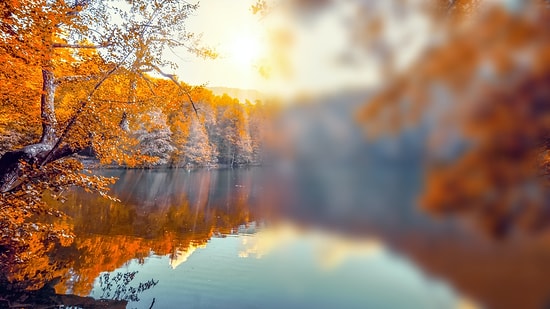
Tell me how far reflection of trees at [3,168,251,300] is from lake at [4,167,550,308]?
7cm

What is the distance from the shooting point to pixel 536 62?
142cm

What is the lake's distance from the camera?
11.4m

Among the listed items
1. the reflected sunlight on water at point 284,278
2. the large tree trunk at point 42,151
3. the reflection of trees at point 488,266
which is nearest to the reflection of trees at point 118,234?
the reflected sunlight on water at point 284,278

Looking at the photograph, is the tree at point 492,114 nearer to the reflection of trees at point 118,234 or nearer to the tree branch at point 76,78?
the tree branch at point 76,78

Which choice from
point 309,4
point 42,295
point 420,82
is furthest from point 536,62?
point 42,295

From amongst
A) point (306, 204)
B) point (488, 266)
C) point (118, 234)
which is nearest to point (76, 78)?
point (118, 234)

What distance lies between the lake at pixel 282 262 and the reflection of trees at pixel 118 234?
0.07 metres

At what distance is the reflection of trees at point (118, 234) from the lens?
442 inches

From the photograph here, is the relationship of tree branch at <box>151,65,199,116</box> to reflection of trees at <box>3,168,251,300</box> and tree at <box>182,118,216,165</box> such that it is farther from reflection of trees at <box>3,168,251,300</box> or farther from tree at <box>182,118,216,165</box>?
tree at <box>182,118,216,165</box>

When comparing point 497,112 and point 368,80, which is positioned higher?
point 368,80

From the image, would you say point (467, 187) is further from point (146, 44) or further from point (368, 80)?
point (146, 44)

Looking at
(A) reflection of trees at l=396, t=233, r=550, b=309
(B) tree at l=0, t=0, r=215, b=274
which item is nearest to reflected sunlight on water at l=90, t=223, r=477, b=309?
(A) reflection of trees at l=396, t=233, r=550, b=309

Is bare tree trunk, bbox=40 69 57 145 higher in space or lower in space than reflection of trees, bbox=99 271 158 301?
higher

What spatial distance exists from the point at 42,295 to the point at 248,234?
37.8ft
